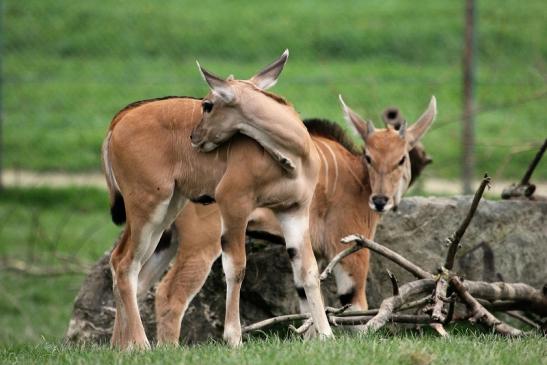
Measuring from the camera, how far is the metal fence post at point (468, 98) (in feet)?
42.8

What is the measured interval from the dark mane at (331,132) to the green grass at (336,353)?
2.78m

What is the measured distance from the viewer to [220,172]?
26.1ft

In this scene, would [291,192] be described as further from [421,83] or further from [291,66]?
[291,66]

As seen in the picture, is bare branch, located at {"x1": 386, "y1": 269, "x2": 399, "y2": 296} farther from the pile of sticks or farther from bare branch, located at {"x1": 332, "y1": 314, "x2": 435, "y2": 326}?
bare branch, located at {"x1": 332, "y1": 314, "x2": 435, "y2": 326}

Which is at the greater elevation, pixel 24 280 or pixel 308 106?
pixel 308 106

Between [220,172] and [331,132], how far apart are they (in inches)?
91.0

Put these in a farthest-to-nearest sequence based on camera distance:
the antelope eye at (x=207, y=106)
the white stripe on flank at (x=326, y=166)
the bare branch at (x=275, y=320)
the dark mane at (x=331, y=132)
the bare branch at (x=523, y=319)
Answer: the dark mane at (x=331, y=132), the white stripe on flank at (x=326, y=166), the bare branch at (x=523, y=319), the bare branch at (x=275, y=320), the antelope eye at (x=207, y=106)

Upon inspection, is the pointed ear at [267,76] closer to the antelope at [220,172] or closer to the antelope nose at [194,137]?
the antelope at [220,172]

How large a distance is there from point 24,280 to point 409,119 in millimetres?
5032

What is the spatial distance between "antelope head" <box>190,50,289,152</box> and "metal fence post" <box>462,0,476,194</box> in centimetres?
539

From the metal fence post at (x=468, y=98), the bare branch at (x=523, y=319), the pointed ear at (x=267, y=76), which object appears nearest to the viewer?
the pointed ear at (x=267, y=76)

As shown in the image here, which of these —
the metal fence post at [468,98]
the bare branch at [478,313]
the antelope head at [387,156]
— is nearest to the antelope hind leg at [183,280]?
the antelope head at [387,156]

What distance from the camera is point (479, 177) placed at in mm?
16047

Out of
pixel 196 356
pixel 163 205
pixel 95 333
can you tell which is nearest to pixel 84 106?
pixel 95 333
